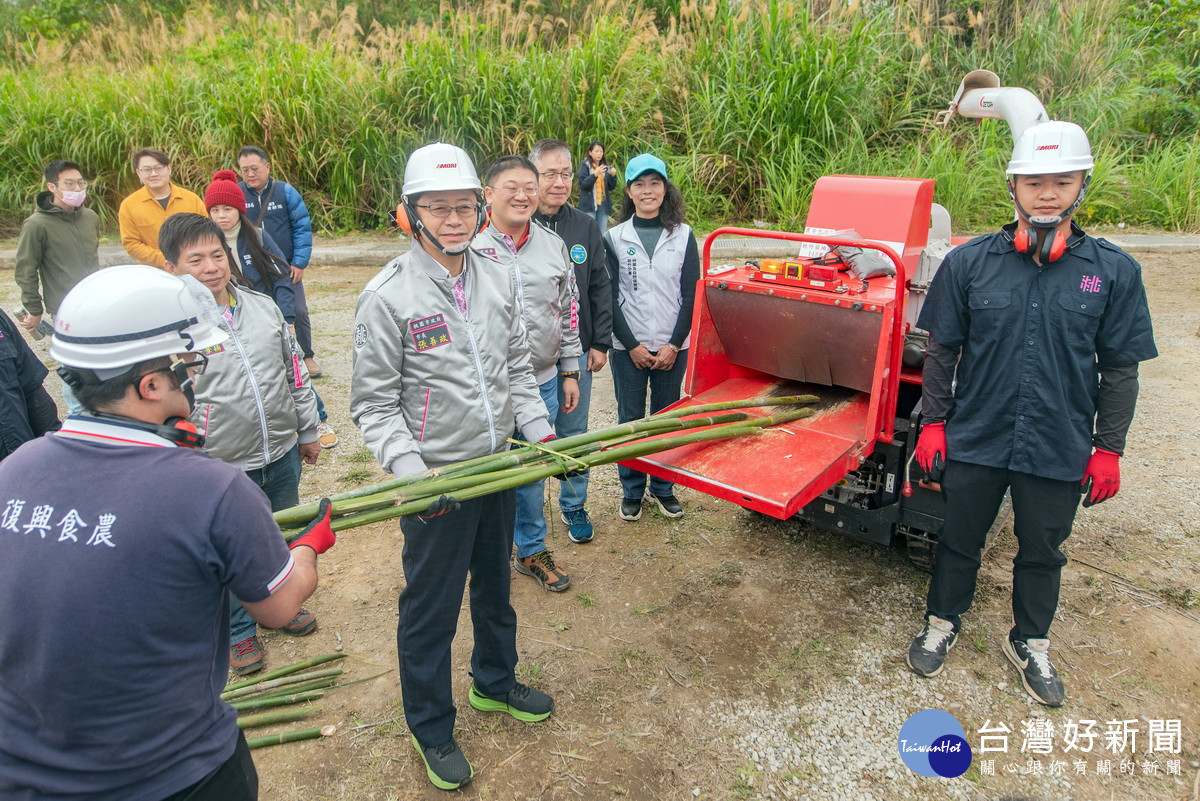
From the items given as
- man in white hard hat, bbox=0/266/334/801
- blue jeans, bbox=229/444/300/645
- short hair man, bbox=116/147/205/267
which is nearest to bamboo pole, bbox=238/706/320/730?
blue jeans, bbox=229/444/300/645

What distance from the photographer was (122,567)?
149 centimetres

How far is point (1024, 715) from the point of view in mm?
2939

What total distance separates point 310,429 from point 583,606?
4.79 feet

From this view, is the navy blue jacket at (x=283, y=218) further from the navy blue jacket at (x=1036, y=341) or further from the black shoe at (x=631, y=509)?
the navy blue jacket at (x=1036, y=341)

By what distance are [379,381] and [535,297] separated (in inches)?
46.5

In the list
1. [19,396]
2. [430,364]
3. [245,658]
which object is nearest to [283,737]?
[245,658]

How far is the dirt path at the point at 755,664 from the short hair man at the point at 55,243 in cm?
327

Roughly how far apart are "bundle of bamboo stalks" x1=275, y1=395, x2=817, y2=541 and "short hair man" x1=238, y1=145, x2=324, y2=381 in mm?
4131

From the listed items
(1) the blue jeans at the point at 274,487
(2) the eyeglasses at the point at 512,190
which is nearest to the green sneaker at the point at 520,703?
(1) the blue jeans at the point at 274,487

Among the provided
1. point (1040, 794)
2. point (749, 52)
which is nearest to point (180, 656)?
point (1040, 794)

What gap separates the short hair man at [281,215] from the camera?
619cm

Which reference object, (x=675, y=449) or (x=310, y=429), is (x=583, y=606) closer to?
(x=675, y=449)

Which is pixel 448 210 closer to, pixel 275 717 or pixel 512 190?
pixel 512 190

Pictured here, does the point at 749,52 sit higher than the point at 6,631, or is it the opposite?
the point at 749,52
